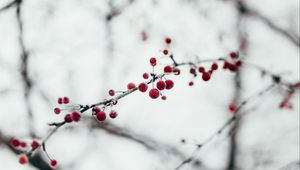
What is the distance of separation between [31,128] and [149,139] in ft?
11.3

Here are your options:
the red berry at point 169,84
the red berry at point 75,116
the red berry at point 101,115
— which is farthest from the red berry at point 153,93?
the red berry at point 75,116

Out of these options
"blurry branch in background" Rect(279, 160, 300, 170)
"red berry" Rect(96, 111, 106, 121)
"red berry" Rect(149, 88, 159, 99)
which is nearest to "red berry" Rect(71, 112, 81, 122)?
"red berry" Rect(96, 111, 106, 121)

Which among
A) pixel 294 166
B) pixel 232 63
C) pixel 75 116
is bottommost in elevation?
pixel 294 166

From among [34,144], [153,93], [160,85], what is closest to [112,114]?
[153,93]

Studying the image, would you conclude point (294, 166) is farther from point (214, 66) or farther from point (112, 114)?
point (112, 114)

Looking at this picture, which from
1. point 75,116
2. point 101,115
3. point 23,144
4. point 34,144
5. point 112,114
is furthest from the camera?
→ point 23,144

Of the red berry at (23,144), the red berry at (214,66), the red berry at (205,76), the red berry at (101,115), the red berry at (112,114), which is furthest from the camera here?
the red berry at (214,66)

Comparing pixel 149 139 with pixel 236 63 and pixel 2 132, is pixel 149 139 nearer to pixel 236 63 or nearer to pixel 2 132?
pixel 2 132

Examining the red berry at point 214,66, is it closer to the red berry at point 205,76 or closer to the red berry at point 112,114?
the red berry at point 205,76

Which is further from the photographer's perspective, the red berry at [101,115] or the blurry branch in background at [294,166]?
the blurry branch in background at [294,166]

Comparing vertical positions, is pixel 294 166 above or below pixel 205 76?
below

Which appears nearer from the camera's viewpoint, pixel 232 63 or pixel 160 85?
pixel 160 85

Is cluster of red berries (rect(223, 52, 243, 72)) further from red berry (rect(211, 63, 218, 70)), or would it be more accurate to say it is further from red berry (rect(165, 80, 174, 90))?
red berry (rect(165, 80, 174, 90))

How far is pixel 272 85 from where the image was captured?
4.90 meters
